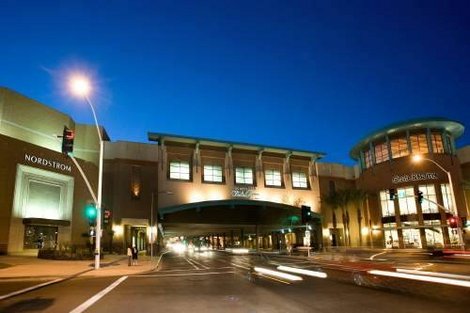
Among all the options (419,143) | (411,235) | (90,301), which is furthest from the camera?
(419,143)

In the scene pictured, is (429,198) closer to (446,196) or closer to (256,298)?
(446,196)

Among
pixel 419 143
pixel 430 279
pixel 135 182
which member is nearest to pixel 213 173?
pixel 135 182

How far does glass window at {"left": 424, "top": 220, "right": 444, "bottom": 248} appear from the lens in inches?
2527

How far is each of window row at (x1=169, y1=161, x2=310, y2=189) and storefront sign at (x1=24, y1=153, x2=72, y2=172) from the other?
19485mm

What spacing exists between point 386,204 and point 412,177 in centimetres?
737

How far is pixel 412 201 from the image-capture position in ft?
226

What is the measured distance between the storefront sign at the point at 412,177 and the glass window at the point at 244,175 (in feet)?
84.1

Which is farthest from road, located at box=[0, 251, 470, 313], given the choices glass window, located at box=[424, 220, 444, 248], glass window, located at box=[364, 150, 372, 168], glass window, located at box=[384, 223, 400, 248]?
glass window, located at box=[364, 150, 372, 168]

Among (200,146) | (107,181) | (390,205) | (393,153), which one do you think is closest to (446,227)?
(390,205)

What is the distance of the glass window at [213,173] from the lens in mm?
69938

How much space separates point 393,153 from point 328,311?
68295 mm

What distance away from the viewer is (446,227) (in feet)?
209

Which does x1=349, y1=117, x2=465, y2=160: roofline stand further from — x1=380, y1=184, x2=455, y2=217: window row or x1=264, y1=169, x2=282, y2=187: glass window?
x1=264, y1=169, x2=282, y2=187: glass window

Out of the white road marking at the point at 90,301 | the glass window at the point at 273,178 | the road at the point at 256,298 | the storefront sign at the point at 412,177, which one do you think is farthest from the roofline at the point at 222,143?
the white road marking at the point at 90,301
